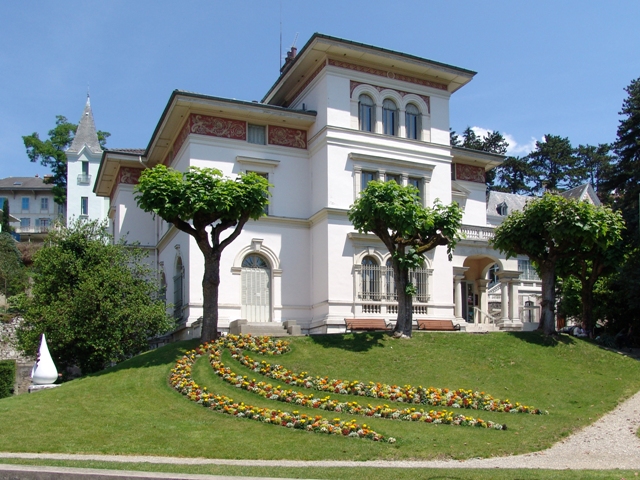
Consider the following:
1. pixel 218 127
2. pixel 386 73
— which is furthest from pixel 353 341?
pixel 386 73

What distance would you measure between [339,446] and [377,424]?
214cm

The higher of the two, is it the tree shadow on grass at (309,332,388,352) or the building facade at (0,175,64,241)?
the building facade at (0,175,64,241)

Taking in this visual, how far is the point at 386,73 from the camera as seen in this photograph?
102 ft

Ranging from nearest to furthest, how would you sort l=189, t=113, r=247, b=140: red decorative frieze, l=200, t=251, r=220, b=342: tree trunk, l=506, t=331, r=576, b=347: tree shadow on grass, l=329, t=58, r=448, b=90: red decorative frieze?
l=200, t=251, r=220, b=342: tree trunk → l=506, t=331, r=576, b=347: tree shadow on grass → l=189, t=113, r=247, b=140: red decorative frieze → l=329, t=58, r=448, b=90: red decorative frieze

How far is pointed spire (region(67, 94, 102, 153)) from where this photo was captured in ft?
227

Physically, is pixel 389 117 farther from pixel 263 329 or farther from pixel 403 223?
pixel 263 329

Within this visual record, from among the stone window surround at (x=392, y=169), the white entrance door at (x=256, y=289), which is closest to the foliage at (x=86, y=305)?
the white entrance door at (x=256, y=289)

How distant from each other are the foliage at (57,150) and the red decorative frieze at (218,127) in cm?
4782

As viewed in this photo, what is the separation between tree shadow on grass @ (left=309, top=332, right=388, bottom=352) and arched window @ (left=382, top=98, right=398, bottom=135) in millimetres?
10423

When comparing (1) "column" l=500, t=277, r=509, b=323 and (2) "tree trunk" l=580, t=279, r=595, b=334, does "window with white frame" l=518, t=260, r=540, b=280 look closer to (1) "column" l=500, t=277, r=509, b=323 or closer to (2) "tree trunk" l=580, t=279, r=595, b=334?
(1) "column" l=500, t=277, r=509, b=323

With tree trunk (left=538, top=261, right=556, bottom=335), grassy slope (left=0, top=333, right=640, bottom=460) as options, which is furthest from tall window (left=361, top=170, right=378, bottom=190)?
grassy slope (left=0, top=333, right=640, bottom=460)

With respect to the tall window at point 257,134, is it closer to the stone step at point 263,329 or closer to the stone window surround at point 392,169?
the stone window surround at point 392,169

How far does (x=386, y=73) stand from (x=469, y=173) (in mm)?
8146

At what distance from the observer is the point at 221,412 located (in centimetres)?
1686
